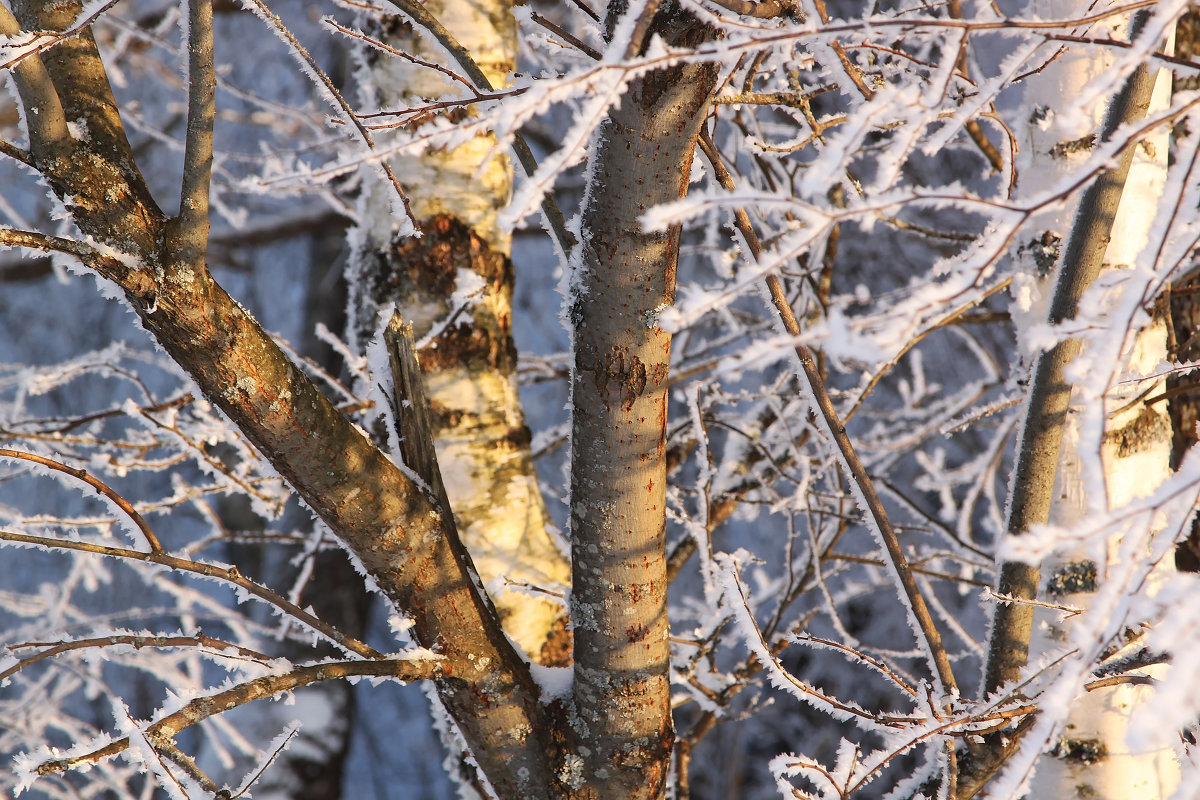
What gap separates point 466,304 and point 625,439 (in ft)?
2.25

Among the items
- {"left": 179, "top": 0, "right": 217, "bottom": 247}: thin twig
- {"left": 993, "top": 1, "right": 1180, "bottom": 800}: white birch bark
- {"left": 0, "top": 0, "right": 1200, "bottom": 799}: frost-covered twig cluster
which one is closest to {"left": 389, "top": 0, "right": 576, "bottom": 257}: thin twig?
{"left": 0, "top": 0, "right": 1200, "bottom": 799}: frost-covered twig cluster

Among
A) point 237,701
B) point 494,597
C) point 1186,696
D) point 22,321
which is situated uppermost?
point 22,321

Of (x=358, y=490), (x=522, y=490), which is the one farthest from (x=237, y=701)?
(x=522, y=490)

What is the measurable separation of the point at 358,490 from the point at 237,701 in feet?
0.79

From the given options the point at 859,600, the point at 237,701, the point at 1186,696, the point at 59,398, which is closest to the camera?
the point at 1186,696

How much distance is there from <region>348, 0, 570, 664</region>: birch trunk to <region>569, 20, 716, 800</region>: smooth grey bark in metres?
0.42

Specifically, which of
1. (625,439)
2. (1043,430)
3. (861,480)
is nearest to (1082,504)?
(1043,430)

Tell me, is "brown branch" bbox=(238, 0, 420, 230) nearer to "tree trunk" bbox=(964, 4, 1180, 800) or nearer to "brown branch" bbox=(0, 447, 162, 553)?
"brown branch" bbox=(0, 447, 162, 553)

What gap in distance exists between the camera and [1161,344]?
4.17 feet

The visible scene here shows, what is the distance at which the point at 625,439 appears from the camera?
2.93 ft

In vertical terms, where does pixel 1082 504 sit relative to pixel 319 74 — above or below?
below

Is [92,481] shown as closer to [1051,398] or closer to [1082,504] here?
[1051,398]

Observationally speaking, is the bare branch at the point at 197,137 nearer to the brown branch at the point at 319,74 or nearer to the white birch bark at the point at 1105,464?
the brown branch at the point at 319,74

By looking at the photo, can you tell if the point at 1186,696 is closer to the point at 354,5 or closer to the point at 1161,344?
the point at 1161,344
